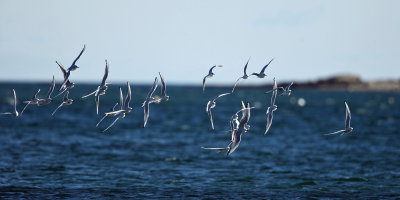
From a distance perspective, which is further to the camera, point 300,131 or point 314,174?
point 300,131

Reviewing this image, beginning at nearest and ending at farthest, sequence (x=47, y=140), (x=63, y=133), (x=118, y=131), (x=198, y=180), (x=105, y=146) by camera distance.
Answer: (x=198, y=180), (x=105, y=146), (x=47, y=140), (x=63, y=133), (x=118, y=131)

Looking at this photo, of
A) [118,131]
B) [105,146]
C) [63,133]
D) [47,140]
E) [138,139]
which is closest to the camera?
[105,146]

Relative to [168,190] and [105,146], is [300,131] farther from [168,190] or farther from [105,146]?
[168,190]

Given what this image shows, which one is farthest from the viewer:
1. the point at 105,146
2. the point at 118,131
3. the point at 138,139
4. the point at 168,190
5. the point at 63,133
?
the point at 118,131

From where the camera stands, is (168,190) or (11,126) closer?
(168,190)

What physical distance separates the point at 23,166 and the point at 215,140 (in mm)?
30892

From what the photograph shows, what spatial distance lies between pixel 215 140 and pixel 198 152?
1480 centimetres

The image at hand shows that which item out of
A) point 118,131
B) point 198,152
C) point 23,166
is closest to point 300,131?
point 118,131

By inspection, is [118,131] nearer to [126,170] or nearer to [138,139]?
[138,139]

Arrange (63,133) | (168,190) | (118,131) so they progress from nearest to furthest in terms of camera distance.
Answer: (168,190) → (63,133) → (118,131)

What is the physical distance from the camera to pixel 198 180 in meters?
40.8

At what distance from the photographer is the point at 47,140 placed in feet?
217

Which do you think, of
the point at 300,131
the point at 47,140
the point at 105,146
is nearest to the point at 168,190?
the point at 105,146

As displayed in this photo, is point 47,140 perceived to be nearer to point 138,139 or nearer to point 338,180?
point 138,139
